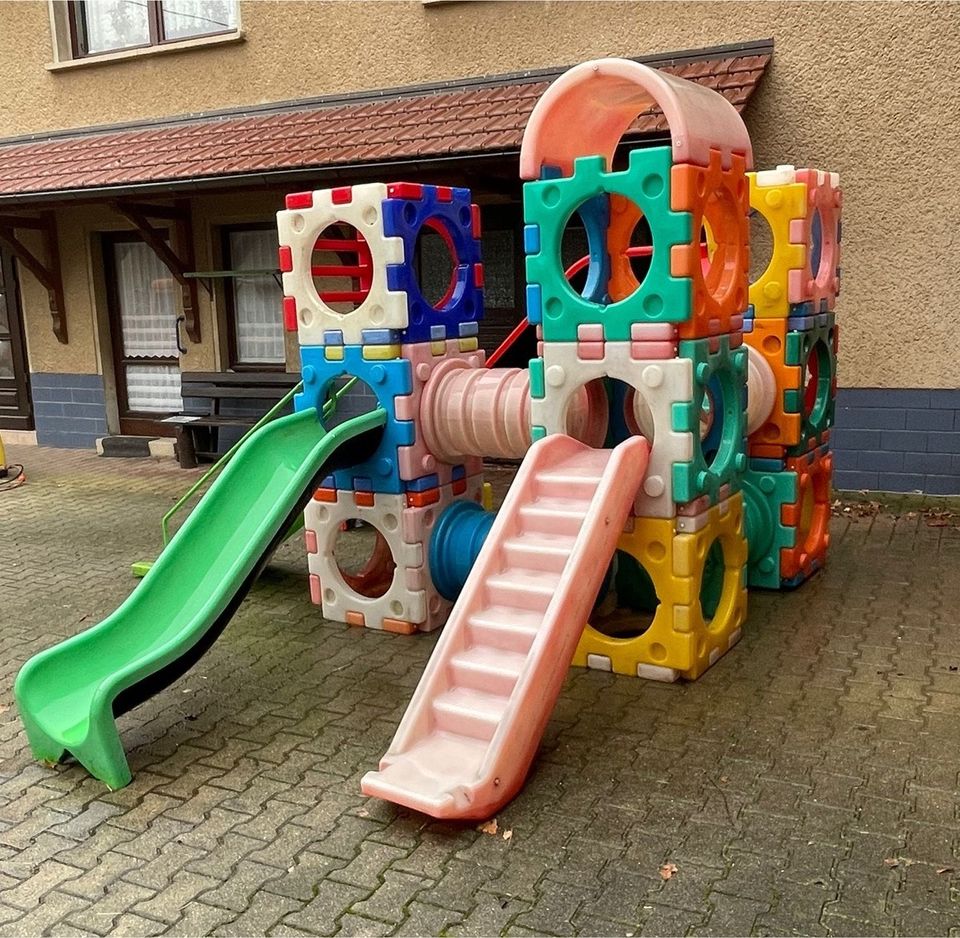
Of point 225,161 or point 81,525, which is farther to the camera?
point 225,161

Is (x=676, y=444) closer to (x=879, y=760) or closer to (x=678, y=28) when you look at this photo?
(x=879, y=760)

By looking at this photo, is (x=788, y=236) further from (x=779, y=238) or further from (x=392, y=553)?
(x=392, y=553)

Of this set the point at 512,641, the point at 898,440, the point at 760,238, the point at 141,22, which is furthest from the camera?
the point at 141,22

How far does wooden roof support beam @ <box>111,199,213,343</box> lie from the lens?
29.8ft

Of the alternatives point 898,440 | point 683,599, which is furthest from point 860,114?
point 683,599

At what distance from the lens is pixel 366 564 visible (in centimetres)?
589

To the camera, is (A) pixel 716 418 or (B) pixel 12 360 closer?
(A) pixel 716 418

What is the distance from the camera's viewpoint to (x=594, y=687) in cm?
415

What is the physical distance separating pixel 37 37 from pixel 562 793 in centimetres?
1017

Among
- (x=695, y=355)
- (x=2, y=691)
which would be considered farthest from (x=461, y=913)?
(x=2, y=691)

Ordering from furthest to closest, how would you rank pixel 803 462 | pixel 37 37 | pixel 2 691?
1. pixel 37 37
2. pixel 803 462
3. pixel 2 691

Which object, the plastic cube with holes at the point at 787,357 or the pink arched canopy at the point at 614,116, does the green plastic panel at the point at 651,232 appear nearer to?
the pink arched canopy at the point at 614,116

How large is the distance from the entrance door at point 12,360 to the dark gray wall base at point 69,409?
0.94 ft

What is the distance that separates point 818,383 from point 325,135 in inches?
182
